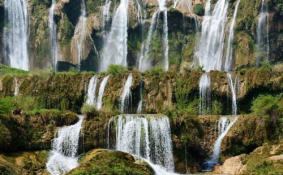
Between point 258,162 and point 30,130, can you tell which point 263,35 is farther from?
point 30,130

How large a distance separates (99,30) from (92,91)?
19853mm

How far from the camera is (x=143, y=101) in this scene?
146ft

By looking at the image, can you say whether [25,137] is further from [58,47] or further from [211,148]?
[58,47]

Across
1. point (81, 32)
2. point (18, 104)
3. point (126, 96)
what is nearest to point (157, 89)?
point (126, 96)

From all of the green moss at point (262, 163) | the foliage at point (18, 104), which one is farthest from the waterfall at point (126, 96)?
the green moss at point (262, 163)

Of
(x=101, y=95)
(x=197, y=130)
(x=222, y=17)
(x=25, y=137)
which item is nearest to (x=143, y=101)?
(x=101, y=95)

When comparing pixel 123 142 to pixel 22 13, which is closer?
pixel 123 142

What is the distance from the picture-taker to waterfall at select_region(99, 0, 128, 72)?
62.2 m

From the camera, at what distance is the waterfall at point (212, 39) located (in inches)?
2304

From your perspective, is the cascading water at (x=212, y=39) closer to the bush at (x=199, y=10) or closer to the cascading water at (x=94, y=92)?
the bush at (x=199, y=10)

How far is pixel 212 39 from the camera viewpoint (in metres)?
59.6

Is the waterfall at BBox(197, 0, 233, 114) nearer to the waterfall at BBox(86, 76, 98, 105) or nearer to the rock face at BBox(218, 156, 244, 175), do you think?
the waterfall at BBox(86, 76, 98, 105)

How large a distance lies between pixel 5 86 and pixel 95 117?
38.7ft

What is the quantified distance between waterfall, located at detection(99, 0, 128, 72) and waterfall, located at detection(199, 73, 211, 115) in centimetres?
1865
